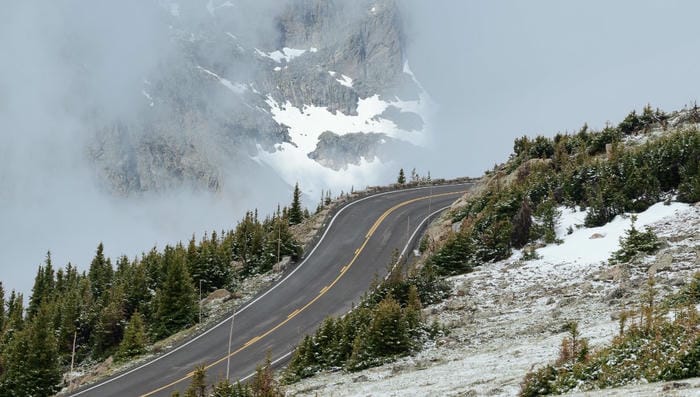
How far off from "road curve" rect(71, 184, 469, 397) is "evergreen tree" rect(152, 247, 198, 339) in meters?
2.50

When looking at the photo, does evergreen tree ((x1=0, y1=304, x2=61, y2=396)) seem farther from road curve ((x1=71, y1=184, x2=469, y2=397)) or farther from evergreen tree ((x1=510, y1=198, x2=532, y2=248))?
evergreen tree ((x1=510, y1=198, x2=532, y2=248))

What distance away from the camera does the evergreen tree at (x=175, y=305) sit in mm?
32375

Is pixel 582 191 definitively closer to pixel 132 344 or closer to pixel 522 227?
pixel 522 227

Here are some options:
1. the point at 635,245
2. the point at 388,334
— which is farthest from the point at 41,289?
the point at 635,245

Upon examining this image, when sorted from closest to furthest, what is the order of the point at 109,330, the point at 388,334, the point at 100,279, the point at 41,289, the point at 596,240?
1. the point at 388,334
2. the point at 596,240
3. the point at 109,330
4. the point at 100,279
5. the point at 41,289

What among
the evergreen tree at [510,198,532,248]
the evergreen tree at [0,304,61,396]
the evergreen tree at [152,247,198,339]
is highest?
the evergreen tree at [510,198,532,248]

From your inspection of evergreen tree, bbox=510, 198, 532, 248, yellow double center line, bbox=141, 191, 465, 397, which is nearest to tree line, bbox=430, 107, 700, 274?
evergreen tree, bbox=510, 198, 532, 248

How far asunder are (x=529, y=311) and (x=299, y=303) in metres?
→ 14.8

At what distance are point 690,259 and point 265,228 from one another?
3099 centimetres

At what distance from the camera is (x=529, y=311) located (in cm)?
2038

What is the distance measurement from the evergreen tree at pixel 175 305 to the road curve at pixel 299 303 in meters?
2.50

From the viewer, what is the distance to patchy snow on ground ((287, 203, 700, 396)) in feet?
47.0

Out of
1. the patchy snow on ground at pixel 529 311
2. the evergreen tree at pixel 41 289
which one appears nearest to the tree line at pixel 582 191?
the patchy snow on ground at pixel 529 311

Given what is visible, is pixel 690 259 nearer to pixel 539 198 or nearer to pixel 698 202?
pixel 698 202
